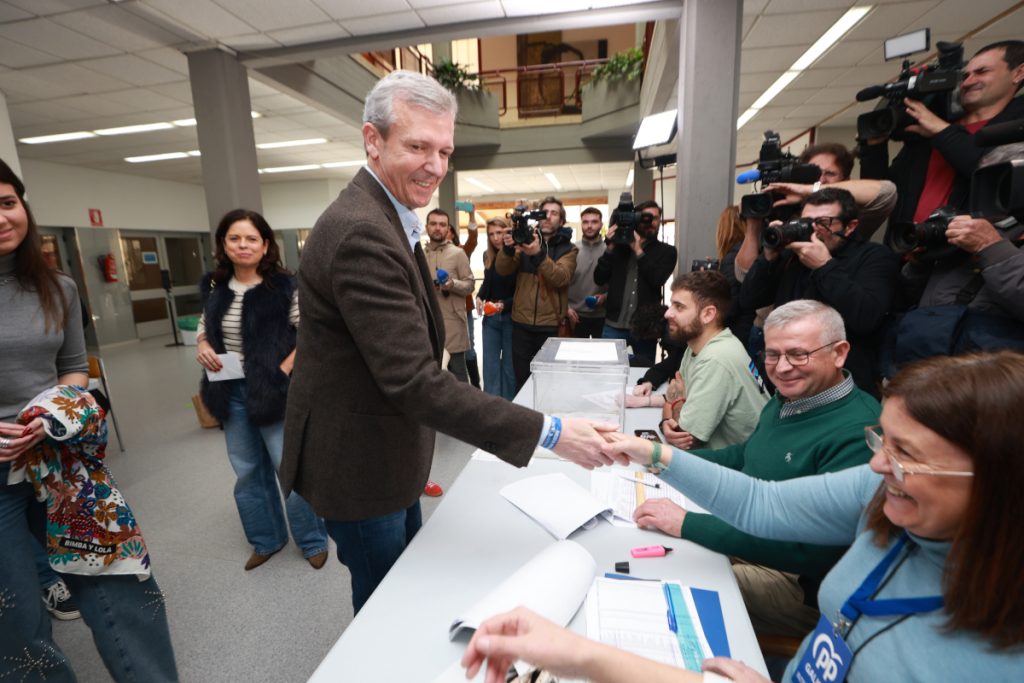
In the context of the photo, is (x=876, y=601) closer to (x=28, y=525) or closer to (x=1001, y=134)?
(x=1001, y=134)

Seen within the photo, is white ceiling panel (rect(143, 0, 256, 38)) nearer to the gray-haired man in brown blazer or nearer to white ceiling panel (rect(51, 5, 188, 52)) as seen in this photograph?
white ceiling panel (rect(51, 5, 188, 52))

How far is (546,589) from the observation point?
2.71 feet

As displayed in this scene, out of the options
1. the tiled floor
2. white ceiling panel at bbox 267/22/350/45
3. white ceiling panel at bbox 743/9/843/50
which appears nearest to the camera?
the tiled floor

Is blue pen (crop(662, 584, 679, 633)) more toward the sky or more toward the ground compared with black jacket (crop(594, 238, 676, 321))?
more toward the ground

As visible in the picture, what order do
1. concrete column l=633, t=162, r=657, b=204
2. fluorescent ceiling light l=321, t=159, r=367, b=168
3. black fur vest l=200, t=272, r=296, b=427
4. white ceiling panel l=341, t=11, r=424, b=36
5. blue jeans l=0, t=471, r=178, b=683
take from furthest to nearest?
fluorescent ceiling light l=321, t=159, r=367, b=168
concrete column l=633, t=162, r=657, b=204
white ceiling panel l=341, t=11, r=424, b=36
black fur vest l=200, t=272, r=296, b=427
blue jeans l=0, t=471, r=178, b=683

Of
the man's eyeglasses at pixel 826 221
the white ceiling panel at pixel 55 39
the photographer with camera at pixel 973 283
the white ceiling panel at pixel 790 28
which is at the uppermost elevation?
the white ceiling panel at pixel 790 28

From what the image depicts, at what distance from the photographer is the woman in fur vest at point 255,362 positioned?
1.96 m

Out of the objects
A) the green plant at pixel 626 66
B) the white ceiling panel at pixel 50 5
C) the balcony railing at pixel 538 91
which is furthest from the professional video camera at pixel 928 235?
the balcony railing at pixel 538 91

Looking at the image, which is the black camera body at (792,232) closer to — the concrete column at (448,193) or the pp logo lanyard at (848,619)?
the pp logo lanyard at (848,619)

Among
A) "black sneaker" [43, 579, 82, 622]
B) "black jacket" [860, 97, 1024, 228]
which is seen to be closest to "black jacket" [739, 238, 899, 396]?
"black jacket" [860, 97, 1024, 228]

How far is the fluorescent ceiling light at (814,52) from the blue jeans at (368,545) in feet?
11.5

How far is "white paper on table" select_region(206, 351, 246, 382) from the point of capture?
2.00 m

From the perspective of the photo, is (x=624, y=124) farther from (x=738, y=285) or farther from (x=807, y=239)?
(x=807, y=239)

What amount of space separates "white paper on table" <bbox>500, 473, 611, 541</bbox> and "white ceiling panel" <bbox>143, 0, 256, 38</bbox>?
3.62 m
